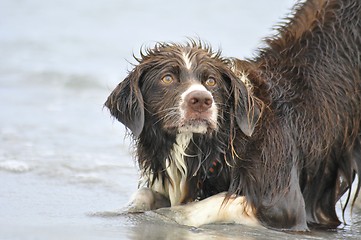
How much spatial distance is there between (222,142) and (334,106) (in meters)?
1.03

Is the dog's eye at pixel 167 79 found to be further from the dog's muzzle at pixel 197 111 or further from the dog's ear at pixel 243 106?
the dog's ear at pixel 243 106

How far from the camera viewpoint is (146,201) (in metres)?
7.30

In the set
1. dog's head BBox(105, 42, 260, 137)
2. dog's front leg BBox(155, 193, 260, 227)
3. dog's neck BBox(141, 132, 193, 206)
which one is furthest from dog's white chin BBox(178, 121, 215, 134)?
dog's front leg BBox(155, 193, 260, 227)

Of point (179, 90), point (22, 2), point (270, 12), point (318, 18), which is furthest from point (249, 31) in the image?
point (179, 90)

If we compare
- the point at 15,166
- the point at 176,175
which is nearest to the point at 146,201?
the point at 176,175

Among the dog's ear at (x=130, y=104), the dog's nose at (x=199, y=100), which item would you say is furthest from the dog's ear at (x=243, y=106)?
the dog's ear at (x=130, y=104)

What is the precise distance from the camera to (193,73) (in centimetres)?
686

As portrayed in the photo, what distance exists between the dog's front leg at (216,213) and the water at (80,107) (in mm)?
82

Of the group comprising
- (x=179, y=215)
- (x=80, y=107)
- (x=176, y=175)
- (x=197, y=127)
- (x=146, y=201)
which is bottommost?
(x=179, y=215)

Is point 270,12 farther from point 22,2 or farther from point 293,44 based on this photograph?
point 293,44

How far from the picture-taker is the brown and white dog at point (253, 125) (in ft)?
22.6

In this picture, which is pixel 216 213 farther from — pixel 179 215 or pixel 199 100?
pixel 199 100

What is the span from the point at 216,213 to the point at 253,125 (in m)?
0.67

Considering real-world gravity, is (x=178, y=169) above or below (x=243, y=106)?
below
